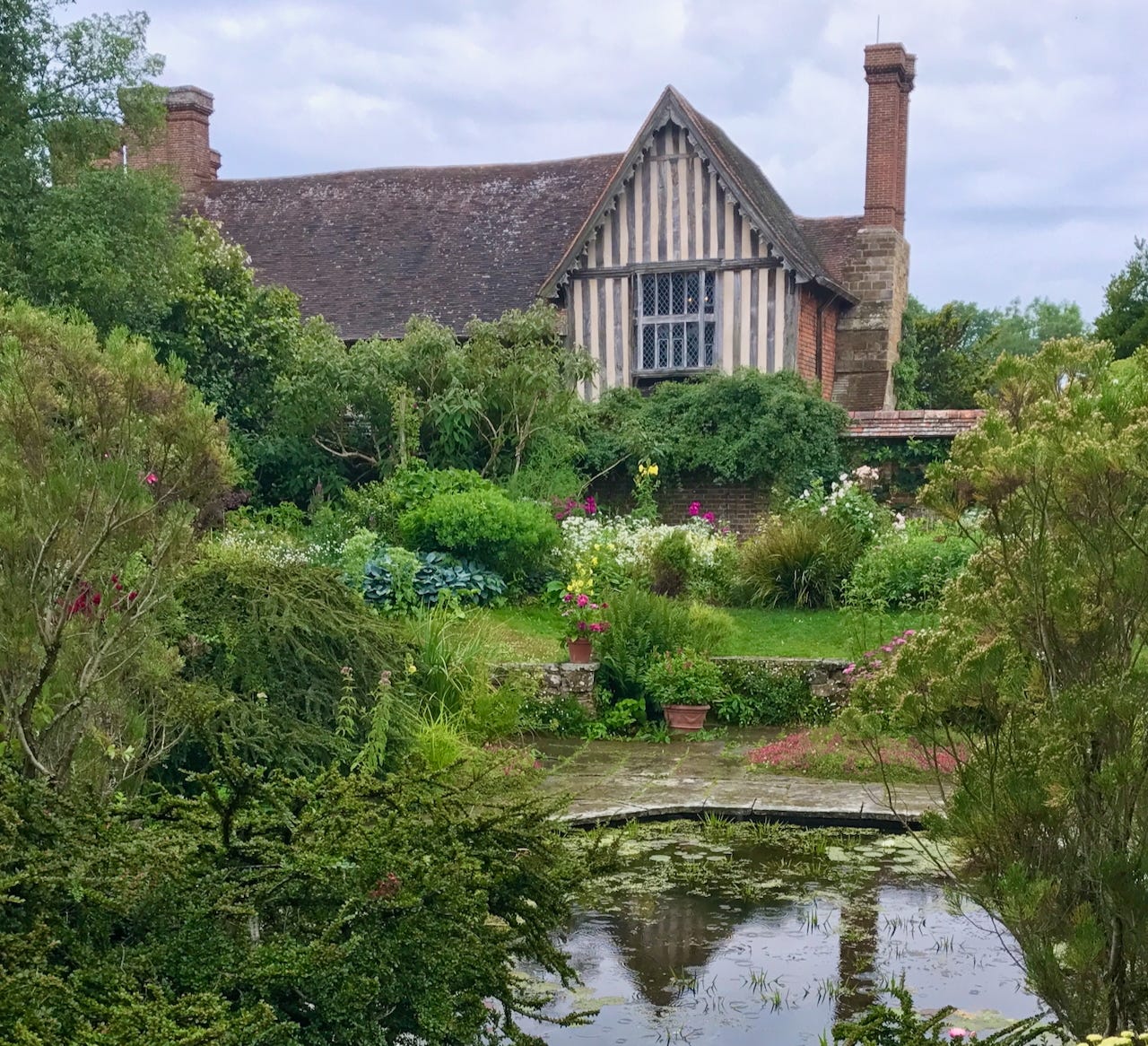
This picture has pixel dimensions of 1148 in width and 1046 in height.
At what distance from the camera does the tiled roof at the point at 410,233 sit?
21.2 meters

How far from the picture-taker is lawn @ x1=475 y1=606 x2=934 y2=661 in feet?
39.2

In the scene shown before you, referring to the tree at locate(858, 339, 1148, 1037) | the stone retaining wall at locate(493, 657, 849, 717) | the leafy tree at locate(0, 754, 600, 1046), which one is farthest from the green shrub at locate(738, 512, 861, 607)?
the leafy tree at locate(0, 754, 600, 1046)

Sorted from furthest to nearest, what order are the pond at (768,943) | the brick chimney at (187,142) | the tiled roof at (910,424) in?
the brick chimney at (187,142) → the tiled roof at (910,424) → the pond at (768,943)

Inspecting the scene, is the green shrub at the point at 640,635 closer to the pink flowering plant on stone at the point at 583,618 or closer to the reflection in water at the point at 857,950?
the pink flowering plant on stone at the point at 583,618

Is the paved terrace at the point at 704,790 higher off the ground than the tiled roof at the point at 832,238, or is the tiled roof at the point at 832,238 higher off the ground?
the tiled roof at the point at 832,238

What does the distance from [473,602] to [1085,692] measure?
34.9 feet

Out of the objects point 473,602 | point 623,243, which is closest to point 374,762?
point 473,602

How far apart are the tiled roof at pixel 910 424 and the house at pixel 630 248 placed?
1633mm

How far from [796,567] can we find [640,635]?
3.19m

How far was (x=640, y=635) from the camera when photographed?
11.4 m

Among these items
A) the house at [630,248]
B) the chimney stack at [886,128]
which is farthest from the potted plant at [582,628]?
the chimney stack at [886,128]

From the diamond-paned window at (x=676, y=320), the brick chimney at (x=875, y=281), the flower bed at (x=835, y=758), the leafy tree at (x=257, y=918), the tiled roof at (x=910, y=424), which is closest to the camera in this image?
the leafy tree at (x=257, y=918)

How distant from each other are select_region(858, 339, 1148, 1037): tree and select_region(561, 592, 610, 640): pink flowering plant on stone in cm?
767

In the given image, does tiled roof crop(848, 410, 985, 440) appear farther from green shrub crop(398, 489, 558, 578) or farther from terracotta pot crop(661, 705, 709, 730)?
terracotta pot crop(661, 705, 709, 730)
